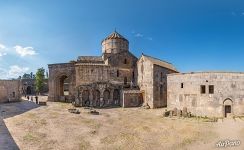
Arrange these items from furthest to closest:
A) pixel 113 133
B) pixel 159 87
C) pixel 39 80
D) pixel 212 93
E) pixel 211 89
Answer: pixel 39 80, pixel 159 87, pixel 211 89, pixel 212 93, pixel 113 133

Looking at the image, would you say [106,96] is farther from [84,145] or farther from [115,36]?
[84,145]

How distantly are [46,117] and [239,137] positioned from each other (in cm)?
1851

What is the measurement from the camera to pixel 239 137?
17.0 metres

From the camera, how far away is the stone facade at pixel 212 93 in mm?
24312

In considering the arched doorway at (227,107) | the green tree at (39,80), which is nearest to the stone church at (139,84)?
the arched doorway at (227,107)

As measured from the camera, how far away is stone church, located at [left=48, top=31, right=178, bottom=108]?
34594 millimetres

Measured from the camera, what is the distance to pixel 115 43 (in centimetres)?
4272

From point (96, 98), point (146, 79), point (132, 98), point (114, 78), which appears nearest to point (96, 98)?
point (96, 98)

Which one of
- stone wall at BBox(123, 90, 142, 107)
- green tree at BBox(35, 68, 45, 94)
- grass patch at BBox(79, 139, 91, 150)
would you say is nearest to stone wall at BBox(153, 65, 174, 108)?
stone wall at BBox(123, 90, 142, 107)

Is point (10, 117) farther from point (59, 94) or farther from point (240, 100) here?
point (240, 100)

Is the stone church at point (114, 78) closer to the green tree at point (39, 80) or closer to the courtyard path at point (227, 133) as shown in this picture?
the courtyard path at point (227, 133)

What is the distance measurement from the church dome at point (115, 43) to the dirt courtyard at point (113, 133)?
67.3 feet

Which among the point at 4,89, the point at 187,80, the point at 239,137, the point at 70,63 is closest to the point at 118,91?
the point at 70,63

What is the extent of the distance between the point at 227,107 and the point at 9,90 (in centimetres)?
3250
